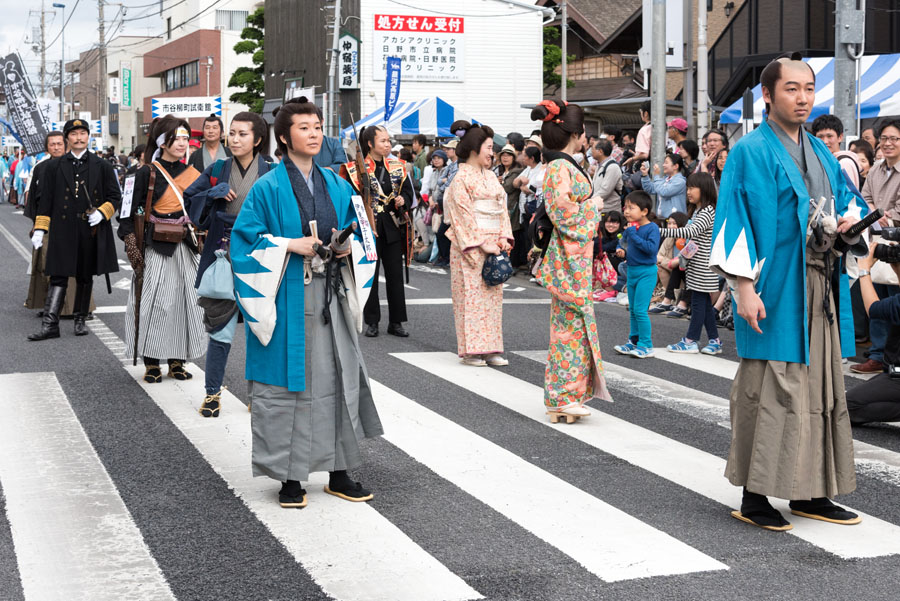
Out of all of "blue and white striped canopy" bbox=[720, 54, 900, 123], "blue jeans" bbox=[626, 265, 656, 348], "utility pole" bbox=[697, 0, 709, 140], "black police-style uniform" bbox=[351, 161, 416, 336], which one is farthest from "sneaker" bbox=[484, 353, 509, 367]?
"utility pole" bbox=[697, 0, 709, 140]

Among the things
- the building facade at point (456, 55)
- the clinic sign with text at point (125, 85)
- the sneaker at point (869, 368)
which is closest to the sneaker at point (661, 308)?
the sneaker at point (869, 368)

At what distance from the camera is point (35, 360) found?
905 cm

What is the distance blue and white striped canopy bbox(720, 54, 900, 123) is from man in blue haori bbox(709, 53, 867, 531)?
9407mm

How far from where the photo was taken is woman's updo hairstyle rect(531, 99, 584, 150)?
6812mm

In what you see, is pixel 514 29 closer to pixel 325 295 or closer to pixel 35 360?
pixel 35 360

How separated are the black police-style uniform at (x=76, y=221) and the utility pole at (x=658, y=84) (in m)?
6.86

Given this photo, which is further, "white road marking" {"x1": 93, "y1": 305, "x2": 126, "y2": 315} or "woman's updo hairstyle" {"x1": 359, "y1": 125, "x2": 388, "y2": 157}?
"white road marking" {"x1": 93, "y1": 305, "x2": 126, "y2": 315}

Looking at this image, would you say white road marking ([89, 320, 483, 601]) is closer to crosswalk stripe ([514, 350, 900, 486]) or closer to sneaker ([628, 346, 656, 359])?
crosswalk stripe ([514, 350, 900, 486])

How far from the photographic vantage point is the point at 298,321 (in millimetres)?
5020

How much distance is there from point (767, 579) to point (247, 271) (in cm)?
259

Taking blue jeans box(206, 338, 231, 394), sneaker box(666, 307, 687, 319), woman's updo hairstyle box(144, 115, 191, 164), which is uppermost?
woman's updo hairstyle box(144, 115, 191, 164)

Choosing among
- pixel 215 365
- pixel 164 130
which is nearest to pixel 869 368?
pixel 215 365

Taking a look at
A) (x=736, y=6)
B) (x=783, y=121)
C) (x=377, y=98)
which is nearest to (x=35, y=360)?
(x=783, y=121)

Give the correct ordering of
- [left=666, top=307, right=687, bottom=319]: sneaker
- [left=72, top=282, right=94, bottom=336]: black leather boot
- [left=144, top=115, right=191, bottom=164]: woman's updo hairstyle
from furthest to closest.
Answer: [left=666, top=307, right=687, bottom=319]: sneaker < [left=72, top=282, right=94, bottom=336]: black leather boot < [left=144, top=115, right=191, bottom=164]: woman's updo hairstyle
